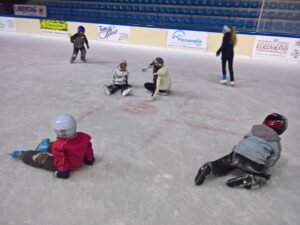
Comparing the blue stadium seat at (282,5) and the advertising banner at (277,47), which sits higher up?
the blue stadium seat at (282,5)

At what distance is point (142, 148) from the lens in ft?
8.75

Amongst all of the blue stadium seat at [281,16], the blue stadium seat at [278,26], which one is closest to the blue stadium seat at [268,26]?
the blue stadium seat at [278,26]

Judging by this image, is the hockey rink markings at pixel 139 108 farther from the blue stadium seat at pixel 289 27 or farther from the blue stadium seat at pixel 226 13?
the blue stadium seat at pixel 226 13

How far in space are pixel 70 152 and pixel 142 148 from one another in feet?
2.61

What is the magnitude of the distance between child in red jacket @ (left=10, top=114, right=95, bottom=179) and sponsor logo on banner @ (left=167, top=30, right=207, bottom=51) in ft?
26.3

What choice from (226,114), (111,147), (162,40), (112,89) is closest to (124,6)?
(162,40)

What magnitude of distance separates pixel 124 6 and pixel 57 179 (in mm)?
12340

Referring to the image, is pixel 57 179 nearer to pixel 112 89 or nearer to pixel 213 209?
pixel 213 209

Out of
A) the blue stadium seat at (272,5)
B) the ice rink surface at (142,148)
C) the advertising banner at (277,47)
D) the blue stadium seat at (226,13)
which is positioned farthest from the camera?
the blue stadium seat at (226,13)

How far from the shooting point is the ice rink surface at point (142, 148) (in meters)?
1.82

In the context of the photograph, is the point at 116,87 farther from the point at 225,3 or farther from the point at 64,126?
the point at 225,3

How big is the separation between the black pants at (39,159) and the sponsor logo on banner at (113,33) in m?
8.76

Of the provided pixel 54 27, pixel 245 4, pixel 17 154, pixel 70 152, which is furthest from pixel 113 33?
pixel 70 152

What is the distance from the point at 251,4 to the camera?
440 inches
